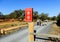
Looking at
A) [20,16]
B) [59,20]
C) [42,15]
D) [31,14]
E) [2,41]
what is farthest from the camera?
[42,15]

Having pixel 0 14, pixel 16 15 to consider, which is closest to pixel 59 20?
pixel 0 14

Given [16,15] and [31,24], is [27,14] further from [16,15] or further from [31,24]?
[16,15]

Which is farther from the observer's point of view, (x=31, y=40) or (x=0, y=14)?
(x=0, y=14)

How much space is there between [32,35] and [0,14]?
78639 mm

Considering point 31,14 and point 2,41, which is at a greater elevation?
point 31,14

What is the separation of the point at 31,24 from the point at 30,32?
212 millimetres

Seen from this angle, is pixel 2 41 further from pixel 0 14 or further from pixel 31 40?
pixel 0 14

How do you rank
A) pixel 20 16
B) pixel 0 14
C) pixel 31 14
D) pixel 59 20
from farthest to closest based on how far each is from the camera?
pixel 20 16 → pixel 0 14 → pixel 59 20 → pixel 31 14

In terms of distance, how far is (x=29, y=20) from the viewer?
3.56m

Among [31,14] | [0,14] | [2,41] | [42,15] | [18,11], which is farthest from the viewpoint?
[42,15]

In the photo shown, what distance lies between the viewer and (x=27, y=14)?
11.7 feet

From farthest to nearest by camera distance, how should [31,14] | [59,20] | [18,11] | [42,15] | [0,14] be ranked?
[42,15] → [18,11] → [0,14] → [59,20] → [31,14]

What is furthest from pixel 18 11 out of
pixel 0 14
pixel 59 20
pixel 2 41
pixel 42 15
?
pixel 2 41

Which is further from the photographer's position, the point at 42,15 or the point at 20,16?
the point at 42,15
